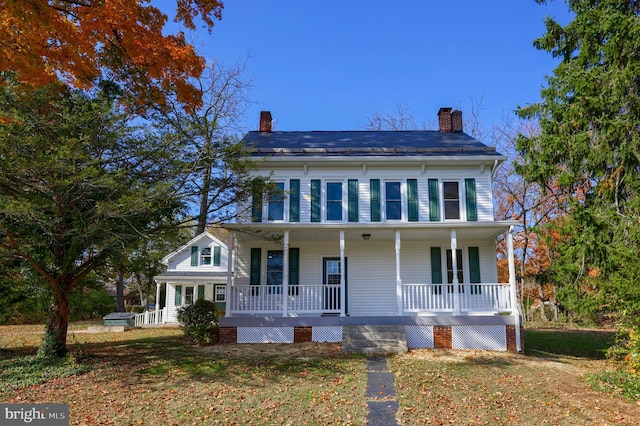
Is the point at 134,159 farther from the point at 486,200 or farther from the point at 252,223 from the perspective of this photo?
the point at 486,200

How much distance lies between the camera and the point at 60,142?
27.2ft

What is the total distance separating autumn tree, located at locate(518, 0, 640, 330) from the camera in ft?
34.8

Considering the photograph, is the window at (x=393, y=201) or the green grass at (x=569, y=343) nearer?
the green grass at (x=569, y=343)

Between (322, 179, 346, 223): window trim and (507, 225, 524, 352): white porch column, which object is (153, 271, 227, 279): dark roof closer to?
(322, 179, 346, 223): window trim

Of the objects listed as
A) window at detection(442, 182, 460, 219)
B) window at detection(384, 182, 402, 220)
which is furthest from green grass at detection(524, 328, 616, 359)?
window at detection(384, 182, 402, 220)

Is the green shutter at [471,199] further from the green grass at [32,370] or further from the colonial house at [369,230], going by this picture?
the green grass at [32,370]

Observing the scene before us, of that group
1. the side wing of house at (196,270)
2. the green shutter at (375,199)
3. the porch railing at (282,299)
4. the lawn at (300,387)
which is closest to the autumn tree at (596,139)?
the lawn at (300,387)

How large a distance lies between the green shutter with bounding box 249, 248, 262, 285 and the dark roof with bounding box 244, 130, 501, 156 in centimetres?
347

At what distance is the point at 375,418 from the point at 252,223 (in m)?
8.27

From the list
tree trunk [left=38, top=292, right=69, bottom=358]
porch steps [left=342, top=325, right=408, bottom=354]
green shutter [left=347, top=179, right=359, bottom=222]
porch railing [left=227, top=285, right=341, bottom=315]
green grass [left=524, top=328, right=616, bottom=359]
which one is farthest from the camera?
green shutter [left=347, top=179, right=359, bottom=222]

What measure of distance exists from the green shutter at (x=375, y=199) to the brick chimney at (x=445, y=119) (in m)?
4.93

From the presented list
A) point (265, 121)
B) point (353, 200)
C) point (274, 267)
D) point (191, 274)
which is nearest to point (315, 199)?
point (353, 200)

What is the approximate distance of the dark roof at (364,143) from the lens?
1408cm

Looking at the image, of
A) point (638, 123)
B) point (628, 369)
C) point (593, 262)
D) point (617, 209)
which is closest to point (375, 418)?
point (628, 369)
